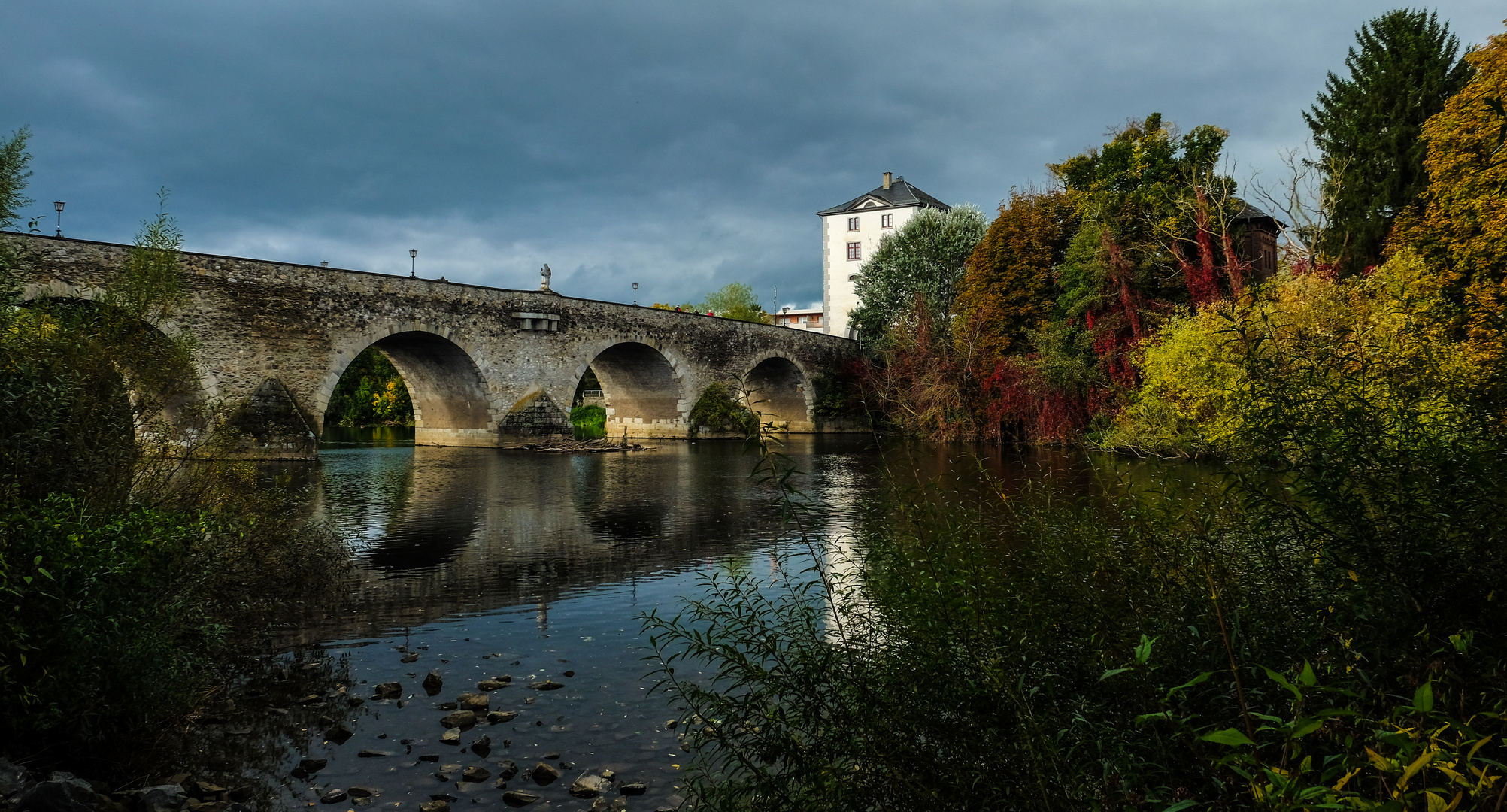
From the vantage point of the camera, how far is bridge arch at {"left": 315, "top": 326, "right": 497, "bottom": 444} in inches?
1086

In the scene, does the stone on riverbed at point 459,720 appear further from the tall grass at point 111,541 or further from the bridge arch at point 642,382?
the bridge arch at point 642,382

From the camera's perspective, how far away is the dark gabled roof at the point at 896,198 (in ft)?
184

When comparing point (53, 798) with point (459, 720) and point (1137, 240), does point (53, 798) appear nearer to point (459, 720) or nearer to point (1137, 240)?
point (459, 720)

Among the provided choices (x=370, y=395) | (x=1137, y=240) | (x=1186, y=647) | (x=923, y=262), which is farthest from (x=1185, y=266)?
(x=370, y=395)

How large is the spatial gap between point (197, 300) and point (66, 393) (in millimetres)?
18883

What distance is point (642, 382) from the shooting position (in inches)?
1478

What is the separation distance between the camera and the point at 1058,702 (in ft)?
10.7

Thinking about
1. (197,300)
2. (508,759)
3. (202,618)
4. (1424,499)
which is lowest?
(508,759)

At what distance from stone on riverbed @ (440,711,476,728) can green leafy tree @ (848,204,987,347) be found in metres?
33.9

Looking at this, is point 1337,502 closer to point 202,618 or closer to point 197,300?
point 202,618

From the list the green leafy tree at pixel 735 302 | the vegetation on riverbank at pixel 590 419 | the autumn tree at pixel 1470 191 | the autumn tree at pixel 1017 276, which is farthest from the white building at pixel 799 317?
the autumn tree at pixel 1470 191

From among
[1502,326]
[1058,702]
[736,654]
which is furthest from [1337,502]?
[736,654]

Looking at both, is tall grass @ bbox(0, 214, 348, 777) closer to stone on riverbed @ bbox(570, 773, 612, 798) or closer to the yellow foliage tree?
stone on riverbed @ bbox(570, 773, 612, 798)

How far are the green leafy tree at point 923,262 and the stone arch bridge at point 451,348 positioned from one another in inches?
169
